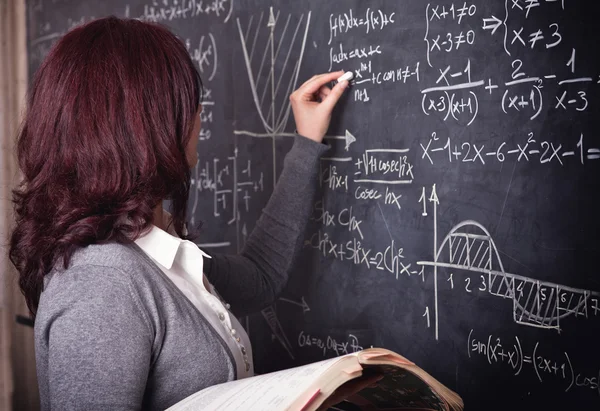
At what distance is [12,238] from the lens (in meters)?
1.26

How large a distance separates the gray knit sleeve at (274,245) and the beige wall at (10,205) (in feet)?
4.76

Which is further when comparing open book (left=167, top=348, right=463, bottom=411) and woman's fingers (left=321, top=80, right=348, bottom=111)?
woman's fingers (left=321, top=80, right=348, bottom=111)

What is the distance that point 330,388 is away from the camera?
92cm

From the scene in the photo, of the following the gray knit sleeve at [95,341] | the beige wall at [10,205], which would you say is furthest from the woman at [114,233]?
the beige wall at [10,205]

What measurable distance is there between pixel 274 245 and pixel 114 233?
70 cm

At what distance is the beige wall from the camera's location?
2740mm

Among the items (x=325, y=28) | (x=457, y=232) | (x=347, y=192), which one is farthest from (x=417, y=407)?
(x=325, y=28)

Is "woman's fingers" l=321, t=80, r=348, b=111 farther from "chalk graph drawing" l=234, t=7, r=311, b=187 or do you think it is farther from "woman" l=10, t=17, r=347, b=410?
"woman" l=10, t=17, r=347, b=410

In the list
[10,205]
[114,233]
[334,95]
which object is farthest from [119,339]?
[10,205]

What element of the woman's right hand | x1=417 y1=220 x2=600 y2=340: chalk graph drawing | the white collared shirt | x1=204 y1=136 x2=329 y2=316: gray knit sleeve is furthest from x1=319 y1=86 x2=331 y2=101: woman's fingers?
the white collared shirt

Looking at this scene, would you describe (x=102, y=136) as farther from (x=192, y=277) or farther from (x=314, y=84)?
(x=314, y=84)

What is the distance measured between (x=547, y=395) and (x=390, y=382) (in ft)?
1.43

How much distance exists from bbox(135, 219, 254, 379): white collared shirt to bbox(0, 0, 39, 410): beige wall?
176 cm

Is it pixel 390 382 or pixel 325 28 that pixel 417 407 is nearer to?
pixel 390 382
